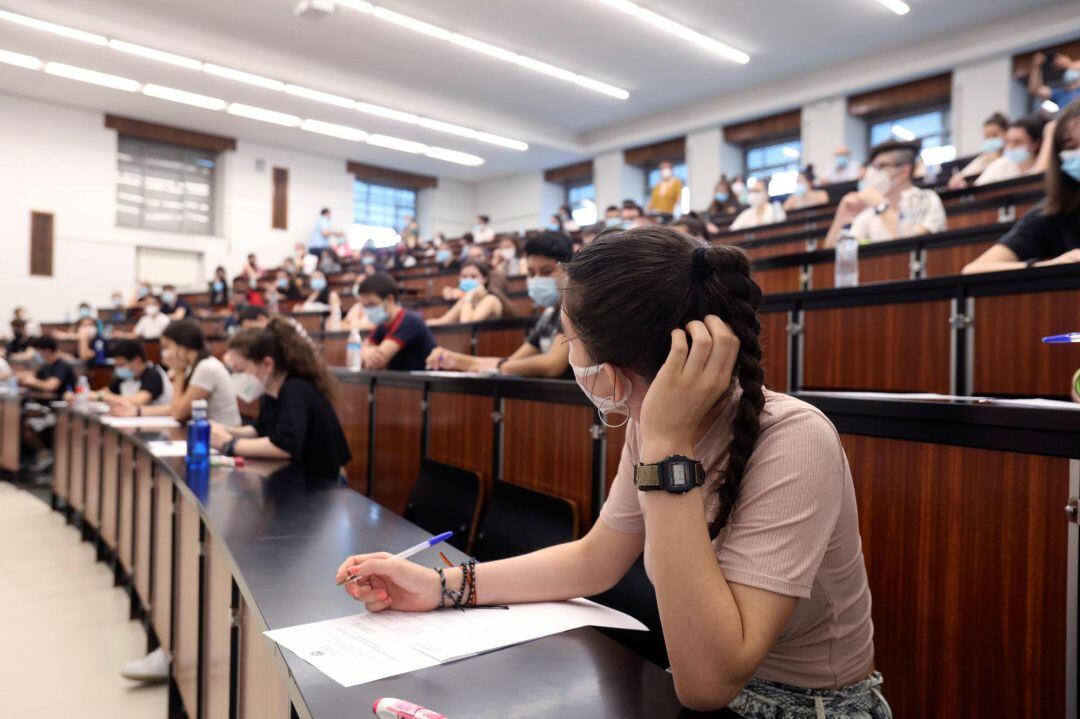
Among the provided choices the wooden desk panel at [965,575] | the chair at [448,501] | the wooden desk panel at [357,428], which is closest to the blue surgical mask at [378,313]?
the wooden desk panel at [357,428]

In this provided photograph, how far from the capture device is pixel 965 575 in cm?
120

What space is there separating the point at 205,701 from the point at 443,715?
1367mm

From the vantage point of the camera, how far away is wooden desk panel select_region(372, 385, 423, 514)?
3082 mm

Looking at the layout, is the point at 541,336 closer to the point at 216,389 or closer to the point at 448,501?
the point at 448,501

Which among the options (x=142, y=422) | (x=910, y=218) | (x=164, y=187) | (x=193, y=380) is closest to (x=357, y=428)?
(x=193, y=380)

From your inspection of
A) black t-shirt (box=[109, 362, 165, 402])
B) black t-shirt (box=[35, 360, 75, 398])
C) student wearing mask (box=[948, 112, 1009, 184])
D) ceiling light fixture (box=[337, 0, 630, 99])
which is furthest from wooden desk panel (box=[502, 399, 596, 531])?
ceiling light fixture (box=[337, 0, 630, 99])

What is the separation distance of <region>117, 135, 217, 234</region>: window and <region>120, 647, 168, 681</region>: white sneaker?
12311 millimetres

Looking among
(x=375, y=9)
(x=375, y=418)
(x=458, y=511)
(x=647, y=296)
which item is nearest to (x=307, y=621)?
(x=647, y=296)

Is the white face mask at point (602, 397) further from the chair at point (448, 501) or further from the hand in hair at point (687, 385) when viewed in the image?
the chair at point (448, 501)

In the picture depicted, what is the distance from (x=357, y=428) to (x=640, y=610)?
265 cm

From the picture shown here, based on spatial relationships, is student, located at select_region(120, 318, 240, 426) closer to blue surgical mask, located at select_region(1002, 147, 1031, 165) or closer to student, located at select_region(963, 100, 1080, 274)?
student, located at select_region(963, 100, 1080, 274)

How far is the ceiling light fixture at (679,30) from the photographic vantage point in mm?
8359

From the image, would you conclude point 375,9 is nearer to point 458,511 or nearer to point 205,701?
point 458,511

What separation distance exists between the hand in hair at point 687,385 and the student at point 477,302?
11.4ft
